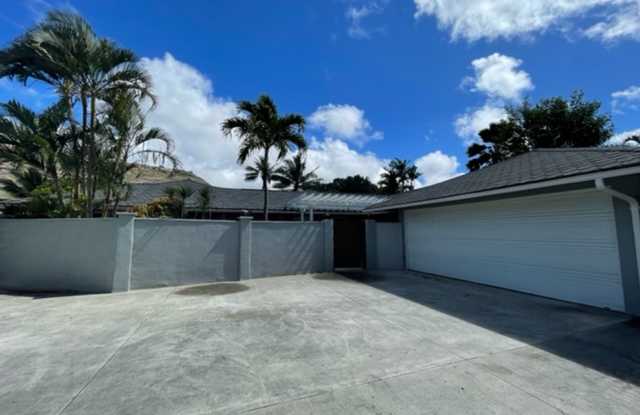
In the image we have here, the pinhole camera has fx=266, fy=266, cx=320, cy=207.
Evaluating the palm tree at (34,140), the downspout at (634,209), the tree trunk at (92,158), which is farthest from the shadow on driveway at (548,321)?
the palm tree at (34,140)

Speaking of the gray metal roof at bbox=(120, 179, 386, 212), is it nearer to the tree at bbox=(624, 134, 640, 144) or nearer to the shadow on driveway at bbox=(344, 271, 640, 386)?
the shadow on driveway at bbox=(344, 271, 640, 386)

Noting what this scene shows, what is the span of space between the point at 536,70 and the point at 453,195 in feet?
27.5

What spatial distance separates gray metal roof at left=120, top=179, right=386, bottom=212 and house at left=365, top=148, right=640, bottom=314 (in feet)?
17.7

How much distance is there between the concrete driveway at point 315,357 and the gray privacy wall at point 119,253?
→ 1.04 metres

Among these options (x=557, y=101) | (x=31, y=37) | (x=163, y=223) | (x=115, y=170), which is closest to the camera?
(x=31, y=37)

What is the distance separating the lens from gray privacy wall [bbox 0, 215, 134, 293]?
662cm

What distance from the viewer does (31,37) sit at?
6289mm

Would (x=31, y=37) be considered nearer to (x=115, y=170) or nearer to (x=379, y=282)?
(x=115, y=170)

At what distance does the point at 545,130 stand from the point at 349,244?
19573 millimetres

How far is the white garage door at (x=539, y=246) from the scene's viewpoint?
17.0 ft

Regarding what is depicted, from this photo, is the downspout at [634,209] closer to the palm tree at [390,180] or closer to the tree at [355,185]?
the palm tree at [390,180]

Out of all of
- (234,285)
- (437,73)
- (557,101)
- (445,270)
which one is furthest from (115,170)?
(557,101)

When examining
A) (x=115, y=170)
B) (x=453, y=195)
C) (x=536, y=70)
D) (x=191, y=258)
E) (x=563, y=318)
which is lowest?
(x=563, y=318)

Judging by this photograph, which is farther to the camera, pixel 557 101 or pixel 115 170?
pixel 557 101
